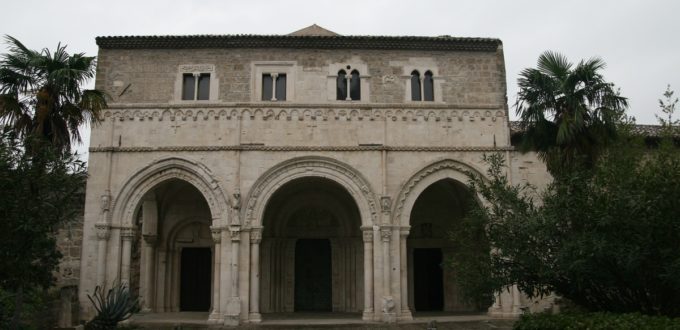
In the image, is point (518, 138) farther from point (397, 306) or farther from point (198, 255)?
point (198, 255)

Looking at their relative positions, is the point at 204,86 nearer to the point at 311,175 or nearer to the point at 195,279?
the point at 311,175

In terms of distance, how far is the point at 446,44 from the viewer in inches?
736

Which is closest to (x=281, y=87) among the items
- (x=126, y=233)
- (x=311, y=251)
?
(x=311, y=251)

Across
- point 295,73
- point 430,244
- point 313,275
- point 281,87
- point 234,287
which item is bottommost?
point 234,287

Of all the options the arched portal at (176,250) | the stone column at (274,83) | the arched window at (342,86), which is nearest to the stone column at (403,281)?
the arched window at (342,86)

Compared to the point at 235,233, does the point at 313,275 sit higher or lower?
lower

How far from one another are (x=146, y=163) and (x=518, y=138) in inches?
463

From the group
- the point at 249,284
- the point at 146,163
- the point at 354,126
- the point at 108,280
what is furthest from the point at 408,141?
the point at 108,280

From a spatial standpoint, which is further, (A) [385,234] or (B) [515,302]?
(A) [385,234]

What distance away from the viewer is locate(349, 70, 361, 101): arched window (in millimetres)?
18469

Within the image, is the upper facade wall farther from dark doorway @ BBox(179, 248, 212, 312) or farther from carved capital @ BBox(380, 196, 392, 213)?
dark doorway @ BBox(179, 248, 212, 312)

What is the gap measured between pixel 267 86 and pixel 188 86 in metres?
2.42

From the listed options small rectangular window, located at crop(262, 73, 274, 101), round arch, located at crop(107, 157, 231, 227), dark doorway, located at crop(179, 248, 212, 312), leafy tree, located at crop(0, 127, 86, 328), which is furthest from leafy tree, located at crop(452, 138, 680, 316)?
dark doorway, located at crop(179, 248, 212, 312)

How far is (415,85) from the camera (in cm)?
1869
